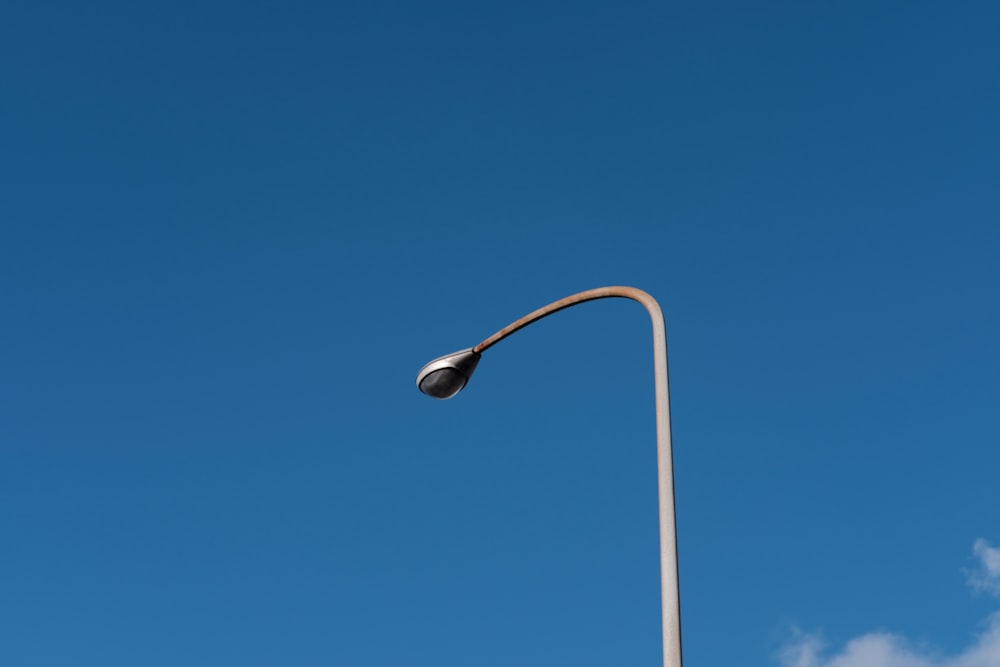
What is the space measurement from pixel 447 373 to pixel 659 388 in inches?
120

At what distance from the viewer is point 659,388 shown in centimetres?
839

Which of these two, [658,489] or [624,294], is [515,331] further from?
[658,489]

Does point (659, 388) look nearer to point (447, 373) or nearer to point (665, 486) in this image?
point (665, 486)

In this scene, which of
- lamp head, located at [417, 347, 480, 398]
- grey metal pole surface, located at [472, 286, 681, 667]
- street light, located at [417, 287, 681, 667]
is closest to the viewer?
grey metal pole surface, located at [472, 286, 681, 667]

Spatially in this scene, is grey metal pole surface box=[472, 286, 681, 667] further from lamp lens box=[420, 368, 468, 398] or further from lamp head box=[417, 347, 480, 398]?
lamp lens box=[420, 368, 468, 398]

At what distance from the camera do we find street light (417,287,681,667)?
7.32 metres

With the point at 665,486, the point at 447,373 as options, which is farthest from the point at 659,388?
the point at 447,373

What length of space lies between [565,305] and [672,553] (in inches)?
128

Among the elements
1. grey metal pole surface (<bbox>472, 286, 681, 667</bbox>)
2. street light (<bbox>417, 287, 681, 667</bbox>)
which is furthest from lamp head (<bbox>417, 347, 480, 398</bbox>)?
grey metal pole surface (<bbox>472, 286, 681, 667</bbox>)

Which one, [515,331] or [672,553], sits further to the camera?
[515,331]

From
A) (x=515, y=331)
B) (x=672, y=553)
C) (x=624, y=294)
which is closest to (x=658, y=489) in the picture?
(x=672, y=553)

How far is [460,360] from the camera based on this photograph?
10.8m

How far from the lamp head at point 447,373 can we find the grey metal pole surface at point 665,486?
1668mm

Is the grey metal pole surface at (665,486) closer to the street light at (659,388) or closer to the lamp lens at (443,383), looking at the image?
the street light at (659,388)
